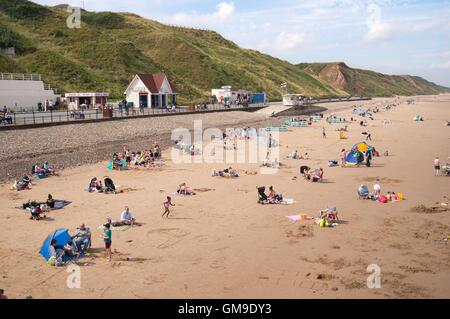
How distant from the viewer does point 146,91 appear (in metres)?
49.8

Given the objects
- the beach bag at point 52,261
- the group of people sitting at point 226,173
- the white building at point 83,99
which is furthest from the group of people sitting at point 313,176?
the white building at point 83,99

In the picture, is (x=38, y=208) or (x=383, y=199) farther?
(x=383, y=199)

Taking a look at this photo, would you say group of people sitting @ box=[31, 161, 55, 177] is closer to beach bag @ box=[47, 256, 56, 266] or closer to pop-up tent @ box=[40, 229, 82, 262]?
pop-up tent @ box=[40, 229, 82, 262]

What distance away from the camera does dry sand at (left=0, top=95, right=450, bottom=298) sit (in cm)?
877

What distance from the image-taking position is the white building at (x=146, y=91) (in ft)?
164

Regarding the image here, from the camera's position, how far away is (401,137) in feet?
119

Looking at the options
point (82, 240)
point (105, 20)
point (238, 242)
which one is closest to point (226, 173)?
point (238, 242)

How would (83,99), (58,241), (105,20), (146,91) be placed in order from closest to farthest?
(58,241)
(83,99)
(146,91)
(105,20)

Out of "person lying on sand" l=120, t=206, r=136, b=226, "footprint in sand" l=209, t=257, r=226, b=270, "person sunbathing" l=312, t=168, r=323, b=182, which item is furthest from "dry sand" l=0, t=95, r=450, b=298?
"person sunbathing" l=312, t=168, r=323, b=182

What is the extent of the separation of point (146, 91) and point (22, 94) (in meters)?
15.8

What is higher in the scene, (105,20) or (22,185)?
(105,20)

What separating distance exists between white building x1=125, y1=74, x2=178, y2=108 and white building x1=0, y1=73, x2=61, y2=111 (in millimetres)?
11505

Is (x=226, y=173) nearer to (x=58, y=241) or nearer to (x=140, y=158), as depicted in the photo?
(x=140, y=158)
